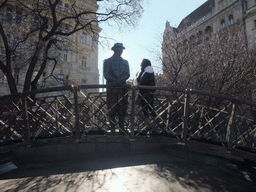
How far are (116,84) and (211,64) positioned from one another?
7005mm

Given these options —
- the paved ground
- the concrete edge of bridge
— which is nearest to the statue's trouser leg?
the concrete edge of bridge

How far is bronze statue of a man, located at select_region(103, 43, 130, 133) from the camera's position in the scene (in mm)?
4246

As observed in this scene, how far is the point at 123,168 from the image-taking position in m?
3.49

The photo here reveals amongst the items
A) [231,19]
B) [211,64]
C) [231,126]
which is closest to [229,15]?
[231,19]

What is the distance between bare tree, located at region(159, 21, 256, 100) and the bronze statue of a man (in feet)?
16.9

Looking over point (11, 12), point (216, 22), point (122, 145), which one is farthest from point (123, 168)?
point (216, 22)

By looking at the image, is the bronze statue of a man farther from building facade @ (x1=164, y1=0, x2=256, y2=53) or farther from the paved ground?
building facade @ (x1=164, y1=0, x2=256, y2=53)

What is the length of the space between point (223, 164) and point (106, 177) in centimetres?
279

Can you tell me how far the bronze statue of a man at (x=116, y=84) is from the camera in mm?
4246

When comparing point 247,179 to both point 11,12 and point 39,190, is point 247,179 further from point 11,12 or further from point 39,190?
point 11,12

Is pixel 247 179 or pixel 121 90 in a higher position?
pixel 121 90

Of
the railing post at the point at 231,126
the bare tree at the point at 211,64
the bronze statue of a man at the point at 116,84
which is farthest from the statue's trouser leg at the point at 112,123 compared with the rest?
the bare tree at the point at 211,64

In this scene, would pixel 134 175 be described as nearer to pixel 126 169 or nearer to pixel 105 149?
pixel 126 169

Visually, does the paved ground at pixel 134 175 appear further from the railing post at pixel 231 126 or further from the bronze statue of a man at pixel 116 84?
the bronze statue of a man at pixel 116 84
